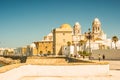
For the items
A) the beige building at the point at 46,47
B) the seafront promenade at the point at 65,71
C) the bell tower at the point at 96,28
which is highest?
the bell tower at the point at 96,28

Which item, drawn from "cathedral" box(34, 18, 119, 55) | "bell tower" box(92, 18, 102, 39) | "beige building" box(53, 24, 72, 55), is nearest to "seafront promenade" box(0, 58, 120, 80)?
"cathedral" box(34, 18, 119, 55)

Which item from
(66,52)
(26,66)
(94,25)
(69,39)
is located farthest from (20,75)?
(94,25)

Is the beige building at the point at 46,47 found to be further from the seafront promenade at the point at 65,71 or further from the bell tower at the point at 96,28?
the seafront promenade at the point at 65,71

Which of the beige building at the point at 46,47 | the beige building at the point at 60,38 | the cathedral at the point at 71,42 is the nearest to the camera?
the cathedral at the point at 71,42

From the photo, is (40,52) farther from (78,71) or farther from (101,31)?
(78,71)

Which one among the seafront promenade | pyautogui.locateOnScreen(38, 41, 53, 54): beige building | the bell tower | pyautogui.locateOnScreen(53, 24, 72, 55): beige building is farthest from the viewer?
the bell tower

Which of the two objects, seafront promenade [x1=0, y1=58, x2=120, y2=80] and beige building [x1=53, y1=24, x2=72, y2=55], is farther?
beige building [x1=53, y1=24, x2=72, y2=55]

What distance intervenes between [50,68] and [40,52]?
3267 inches

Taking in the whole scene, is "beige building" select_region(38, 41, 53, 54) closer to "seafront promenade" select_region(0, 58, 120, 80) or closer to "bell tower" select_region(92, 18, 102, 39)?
"bell tower" select_region(92, 18, 102, 39)

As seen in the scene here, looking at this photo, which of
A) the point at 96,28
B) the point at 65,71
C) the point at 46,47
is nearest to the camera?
the point at 65,71

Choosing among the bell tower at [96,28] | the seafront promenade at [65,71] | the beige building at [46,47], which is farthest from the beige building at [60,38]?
the seafront promenade at [65,71]

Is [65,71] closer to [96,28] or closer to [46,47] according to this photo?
[46,47]

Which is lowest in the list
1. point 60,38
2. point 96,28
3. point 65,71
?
point 65,71

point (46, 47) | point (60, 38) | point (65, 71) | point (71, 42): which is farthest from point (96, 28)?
point (65, 71)
